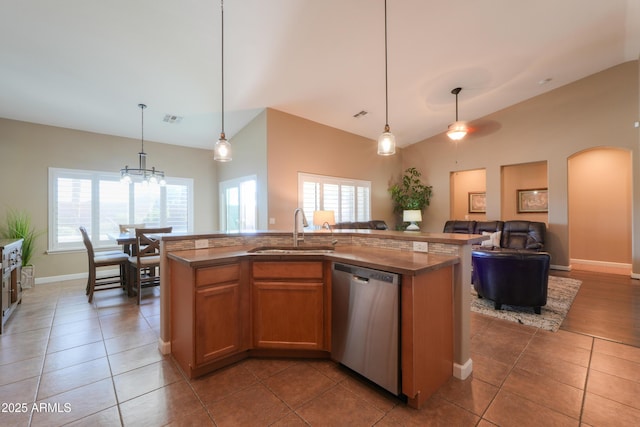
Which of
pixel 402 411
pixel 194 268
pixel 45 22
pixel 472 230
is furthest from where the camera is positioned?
pixel 472 230

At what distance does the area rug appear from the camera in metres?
3.00

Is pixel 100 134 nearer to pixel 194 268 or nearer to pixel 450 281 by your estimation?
pixel 194 268

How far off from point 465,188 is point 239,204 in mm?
6634

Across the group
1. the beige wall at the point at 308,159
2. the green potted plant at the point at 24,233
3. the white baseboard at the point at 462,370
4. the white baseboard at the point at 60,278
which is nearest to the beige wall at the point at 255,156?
the beige wall at the point at 308,159

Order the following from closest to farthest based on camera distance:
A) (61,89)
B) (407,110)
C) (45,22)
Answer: (45,22)
(61,89)
(407,110)

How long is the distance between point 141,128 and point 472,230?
759 centimetres

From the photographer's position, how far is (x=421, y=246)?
7.29ft

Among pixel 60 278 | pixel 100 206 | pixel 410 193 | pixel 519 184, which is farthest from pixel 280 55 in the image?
pixel 519 184

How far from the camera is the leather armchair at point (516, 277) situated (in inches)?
123

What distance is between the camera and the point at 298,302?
220 cm

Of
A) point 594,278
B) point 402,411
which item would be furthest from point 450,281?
point 594,278

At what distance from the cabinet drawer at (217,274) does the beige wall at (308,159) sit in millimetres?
2818

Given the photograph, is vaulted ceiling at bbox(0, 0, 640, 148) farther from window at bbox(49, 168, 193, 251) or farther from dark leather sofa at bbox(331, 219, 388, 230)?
dark leather sofa at bbox(331, 219, 388, 230)

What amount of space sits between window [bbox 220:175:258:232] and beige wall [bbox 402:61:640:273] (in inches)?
201
